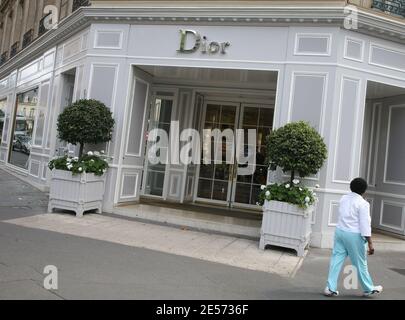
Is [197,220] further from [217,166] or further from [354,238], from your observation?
[354,238]

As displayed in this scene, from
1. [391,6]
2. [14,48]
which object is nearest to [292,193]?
[391,6]

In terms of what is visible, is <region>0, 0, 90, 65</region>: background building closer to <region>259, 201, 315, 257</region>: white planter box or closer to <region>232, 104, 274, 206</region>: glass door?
<region>232, 104, 274, 206</region>: glass door

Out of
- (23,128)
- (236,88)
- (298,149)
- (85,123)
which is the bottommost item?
(298,149)

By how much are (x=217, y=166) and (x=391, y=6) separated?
18.4 feet

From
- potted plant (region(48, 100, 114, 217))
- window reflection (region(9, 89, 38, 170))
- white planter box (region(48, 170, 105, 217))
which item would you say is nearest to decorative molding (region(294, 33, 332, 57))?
potted plant (region(48, 100, 114, 217))

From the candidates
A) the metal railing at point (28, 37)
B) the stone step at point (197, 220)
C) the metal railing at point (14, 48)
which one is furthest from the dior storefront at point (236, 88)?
the metal railing at point (14, 48)

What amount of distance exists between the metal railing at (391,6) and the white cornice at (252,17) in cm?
22

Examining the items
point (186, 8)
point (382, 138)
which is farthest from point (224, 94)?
point (382, 138)

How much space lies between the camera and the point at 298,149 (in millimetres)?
8211

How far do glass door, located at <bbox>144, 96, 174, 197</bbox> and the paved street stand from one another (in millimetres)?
4033

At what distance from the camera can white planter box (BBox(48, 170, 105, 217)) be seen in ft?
32.0

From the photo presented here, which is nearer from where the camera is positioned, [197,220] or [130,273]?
[130,273]

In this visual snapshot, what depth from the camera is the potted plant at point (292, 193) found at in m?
8.20

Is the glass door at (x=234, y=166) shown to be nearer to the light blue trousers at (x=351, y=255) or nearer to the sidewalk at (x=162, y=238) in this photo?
the sidewalk at (x=162, y=238)
